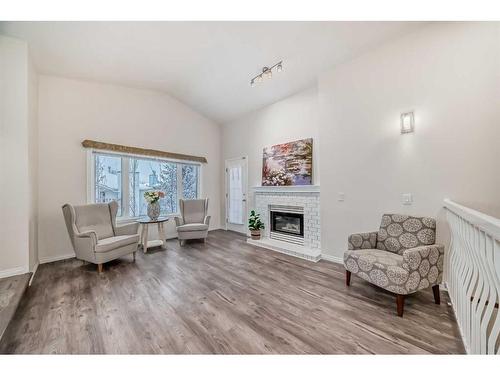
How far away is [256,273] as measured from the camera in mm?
2824

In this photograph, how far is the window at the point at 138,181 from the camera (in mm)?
3990

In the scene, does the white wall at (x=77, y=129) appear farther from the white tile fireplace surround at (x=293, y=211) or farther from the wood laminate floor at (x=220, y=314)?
the white tile fireplace surround at (x=293, y=211)

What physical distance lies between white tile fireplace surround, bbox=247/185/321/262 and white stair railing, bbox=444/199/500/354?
1830 millimetres

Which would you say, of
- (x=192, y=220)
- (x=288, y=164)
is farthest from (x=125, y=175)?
(x=288, y=164)

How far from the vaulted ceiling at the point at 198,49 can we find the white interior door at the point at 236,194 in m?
1.91

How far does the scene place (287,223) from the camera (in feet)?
13.9

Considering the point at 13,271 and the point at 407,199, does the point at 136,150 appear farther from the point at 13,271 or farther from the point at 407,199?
the point at 407,199

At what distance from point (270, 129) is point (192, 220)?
2.70 m

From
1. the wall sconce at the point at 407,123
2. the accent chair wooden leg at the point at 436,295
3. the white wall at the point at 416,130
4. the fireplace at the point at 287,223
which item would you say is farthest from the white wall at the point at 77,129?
the accent chair wooden leg at the point at 436,295

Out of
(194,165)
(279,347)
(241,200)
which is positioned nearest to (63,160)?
(194,165)

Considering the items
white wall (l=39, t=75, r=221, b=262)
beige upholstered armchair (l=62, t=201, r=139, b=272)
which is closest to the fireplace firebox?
white wall (l=39, t=75, r=221, b=262)

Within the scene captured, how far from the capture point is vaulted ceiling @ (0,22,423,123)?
2.60m

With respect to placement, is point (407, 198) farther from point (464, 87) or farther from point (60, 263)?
point (60, 263)

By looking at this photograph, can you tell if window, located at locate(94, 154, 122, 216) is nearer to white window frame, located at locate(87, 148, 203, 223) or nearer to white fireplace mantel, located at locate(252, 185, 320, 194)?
white window frame, located at locate(87, 148, 203, 223)
